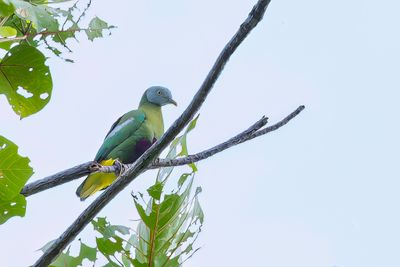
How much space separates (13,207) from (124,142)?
11.8 ft

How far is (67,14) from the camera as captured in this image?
2.85m

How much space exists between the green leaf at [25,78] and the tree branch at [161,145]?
687 millimetres

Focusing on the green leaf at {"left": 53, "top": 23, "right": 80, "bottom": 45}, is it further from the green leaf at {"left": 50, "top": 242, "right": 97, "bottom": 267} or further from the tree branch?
the tree branch

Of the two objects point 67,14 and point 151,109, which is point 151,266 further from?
point 151,109

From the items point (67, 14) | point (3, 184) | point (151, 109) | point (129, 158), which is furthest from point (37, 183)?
point (151, 109)

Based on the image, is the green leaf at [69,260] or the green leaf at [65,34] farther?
the green leaf at [65,34]

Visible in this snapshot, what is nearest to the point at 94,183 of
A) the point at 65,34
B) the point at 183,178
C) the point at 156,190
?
the point at 65,34

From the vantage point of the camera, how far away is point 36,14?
2395mm

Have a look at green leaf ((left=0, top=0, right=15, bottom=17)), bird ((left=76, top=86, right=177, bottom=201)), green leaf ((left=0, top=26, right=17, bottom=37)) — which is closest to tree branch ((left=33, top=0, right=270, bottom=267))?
green leaf ((left=0, top=0, right=15, bottom=17))

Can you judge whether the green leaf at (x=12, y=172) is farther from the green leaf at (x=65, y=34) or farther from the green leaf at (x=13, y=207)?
the green leaf at (x=65, y=34)

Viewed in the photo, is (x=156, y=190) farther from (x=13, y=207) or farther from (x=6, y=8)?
(x=6, y=8)

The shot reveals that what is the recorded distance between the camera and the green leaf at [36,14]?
2.32m

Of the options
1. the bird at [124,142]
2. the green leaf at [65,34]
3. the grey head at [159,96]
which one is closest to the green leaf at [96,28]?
the green leaf at [65,34]

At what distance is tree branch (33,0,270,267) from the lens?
5.75 ft
